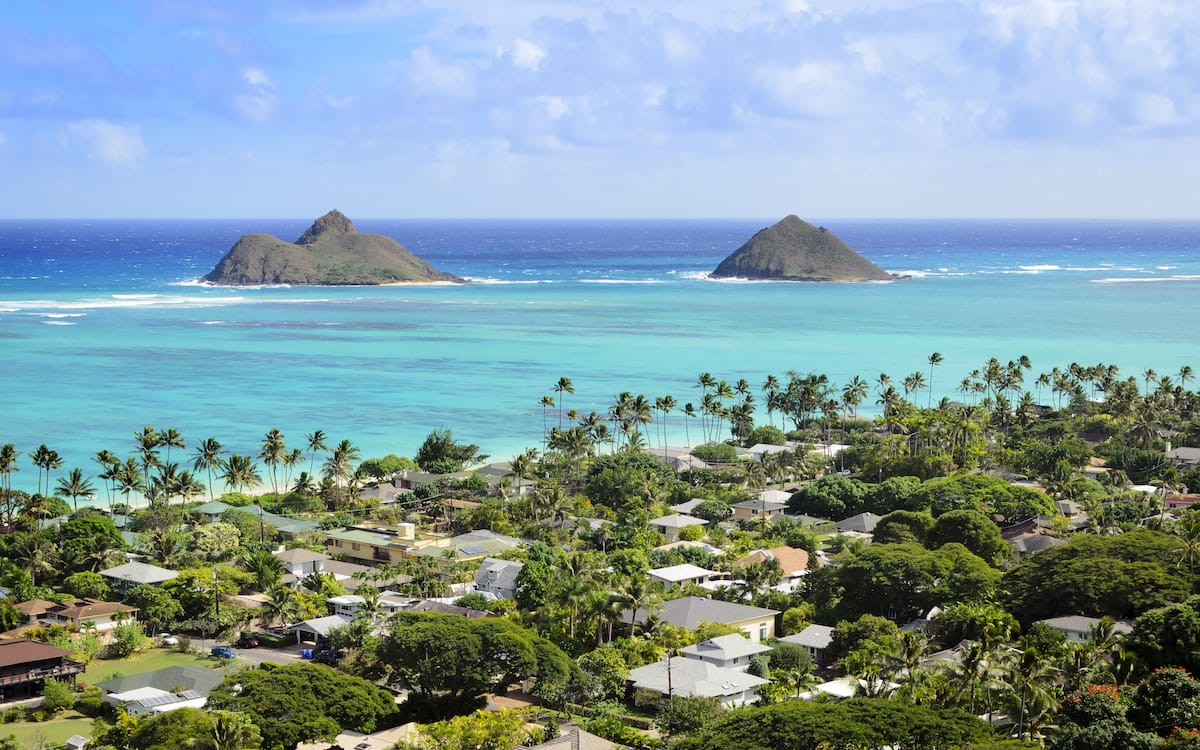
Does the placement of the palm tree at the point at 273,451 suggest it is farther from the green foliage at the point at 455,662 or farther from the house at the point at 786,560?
the green foliage at the point at 455,662

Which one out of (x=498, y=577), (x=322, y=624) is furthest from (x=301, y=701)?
(x=498, y=577)

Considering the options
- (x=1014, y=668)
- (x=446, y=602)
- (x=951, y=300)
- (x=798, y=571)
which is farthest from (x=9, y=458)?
(x=951, y=300)

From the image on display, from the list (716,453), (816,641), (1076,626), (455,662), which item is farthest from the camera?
(716,453)

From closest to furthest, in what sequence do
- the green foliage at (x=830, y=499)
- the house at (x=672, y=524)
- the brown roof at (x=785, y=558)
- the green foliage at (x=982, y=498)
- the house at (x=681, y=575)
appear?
1. the house at (x=681, y=575)
2. the brown roof at (x=785, y=558)
3. the green foliage at (x=982, y=498)
4. the house at (x=672, y=524)
5. the green foliage at (x=830, y=499)

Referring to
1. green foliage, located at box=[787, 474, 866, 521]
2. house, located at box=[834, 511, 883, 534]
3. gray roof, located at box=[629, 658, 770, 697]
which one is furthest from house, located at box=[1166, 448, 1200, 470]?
gray roof, located at box=[629, 658, 770, 697]

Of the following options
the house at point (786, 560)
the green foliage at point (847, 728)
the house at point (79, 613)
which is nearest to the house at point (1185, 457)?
the house at point (786, 560)

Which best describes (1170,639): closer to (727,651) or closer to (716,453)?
(727,651)
